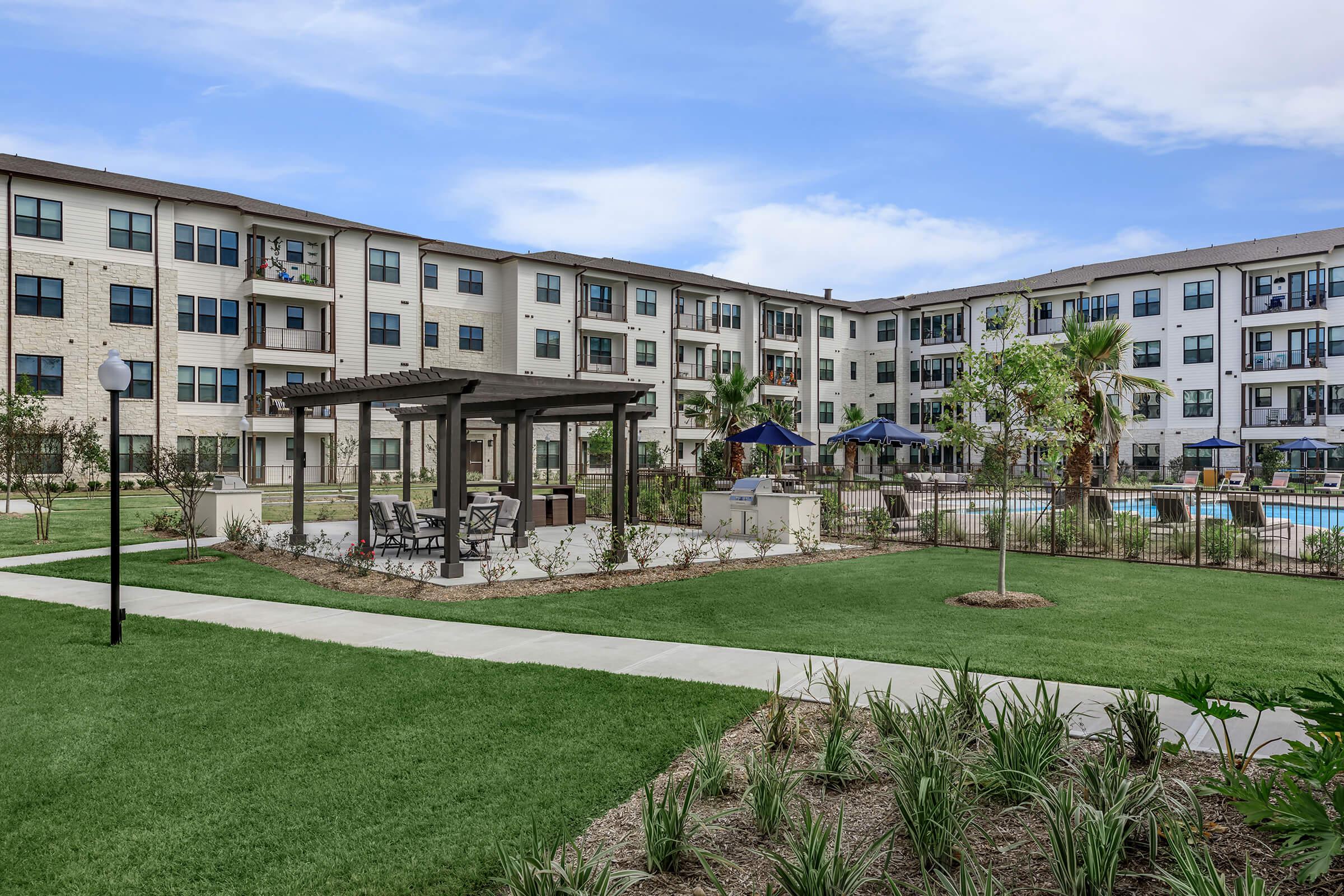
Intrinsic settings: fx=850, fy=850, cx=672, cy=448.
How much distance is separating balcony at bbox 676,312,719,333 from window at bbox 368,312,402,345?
18.2m

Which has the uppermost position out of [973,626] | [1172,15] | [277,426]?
[1172,15]

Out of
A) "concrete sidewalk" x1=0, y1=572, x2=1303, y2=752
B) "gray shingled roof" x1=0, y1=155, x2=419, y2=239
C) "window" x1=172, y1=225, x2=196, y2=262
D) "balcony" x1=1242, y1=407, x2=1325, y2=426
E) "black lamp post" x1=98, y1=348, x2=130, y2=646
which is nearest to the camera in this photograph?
"concrete sidewalk" x1=0, y1=572, x2=1303, y2=752

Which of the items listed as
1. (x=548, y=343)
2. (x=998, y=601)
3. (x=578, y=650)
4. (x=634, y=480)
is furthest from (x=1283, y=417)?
(x=578, y=650)

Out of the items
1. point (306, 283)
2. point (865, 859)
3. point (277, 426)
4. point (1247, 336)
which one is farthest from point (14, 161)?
point (1247, 336)

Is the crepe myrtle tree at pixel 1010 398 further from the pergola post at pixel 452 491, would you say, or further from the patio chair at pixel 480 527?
the patio chair at pixel 480 527

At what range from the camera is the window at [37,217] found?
35281 mm

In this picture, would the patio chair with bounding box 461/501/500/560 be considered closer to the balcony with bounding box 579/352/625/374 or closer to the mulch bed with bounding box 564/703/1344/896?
the mulch bed with bounding box 564/703/1344/896

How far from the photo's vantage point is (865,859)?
351 centimetres

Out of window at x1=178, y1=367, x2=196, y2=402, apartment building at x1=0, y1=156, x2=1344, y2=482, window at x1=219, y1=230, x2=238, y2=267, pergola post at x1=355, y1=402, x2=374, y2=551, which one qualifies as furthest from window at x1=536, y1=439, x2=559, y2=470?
pergola post at x1=355, y1=402, x2=374, y2=551

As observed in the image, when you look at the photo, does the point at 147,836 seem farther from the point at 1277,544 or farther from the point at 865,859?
the point at 1277,544

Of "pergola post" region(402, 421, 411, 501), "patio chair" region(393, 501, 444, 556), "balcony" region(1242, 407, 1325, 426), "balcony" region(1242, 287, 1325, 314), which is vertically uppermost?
"balcony" region(1242, 287, 1325, 314)

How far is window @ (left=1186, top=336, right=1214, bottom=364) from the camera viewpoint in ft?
161

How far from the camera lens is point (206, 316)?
40.5 meters

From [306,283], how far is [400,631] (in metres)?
37.7
